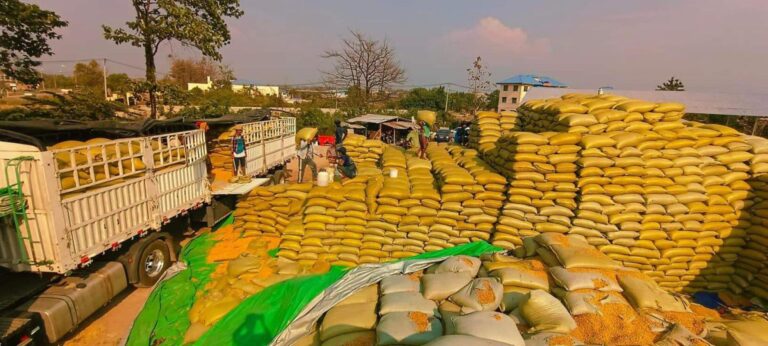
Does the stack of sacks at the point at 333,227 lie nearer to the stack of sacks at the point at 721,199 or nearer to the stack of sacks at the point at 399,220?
the stack of sacks at the point at 399,220

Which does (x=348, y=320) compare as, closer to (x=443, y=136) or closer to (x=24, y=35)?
(x=24, y=35)

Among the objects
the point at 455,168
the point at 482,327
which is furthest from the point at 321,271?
the point at 482,327

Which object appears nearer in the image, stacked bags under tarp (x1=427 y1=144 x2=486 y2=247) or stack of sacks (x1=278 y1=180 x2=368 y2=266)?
stacked bags under tarp (x1=427 y1=144 x2=486 y2=247)

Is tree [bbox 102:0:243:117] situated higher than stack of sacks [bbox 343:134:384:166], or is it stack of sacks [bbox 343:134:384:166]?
tree [bbox 102:0:243:117]

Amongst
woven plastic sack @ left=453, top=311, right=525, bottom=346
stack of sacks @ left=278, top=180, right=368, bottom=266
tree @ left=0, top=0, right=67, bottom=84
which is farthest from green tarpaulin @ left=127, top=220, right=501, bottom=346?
tree @ left=0, top=0, right=67, bottom=84

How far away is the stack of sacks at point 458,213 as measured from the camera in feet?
19.8

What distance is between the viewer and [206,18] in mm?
13320

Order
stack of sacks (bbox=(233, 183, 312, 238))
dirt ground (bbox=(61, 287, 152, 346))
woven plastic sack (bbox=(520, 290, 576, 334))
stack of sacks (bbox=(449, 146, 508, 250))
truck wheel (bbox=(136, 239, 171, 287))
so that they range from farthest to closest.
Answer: stack of sacks (bbox=(233, 183, 312, 238)) → stack of sacks (bbox=(449, 146, 508, 250)) → truck wheel (bbox=(136, 239, 171, 287)) → dirt ground (bbox=(61, 287, 152, 346)) → woven plastic sack (bbox=(520, 290, 576, 334))

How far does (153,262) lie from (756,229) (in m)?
10.3

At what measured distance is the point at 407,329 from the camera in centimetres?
304

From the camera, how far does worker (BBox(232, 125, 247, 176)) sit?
8.18 metres

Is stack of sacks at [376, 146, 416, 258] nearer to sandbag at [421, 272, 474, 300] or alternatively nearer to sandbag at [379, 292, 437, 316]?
sandbag at [421, 272, 474, 300]

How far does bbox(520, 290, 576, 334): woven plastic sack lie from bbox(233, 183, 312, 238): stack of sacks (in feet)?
14.8

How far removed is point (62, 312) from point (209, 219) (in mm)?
3139
